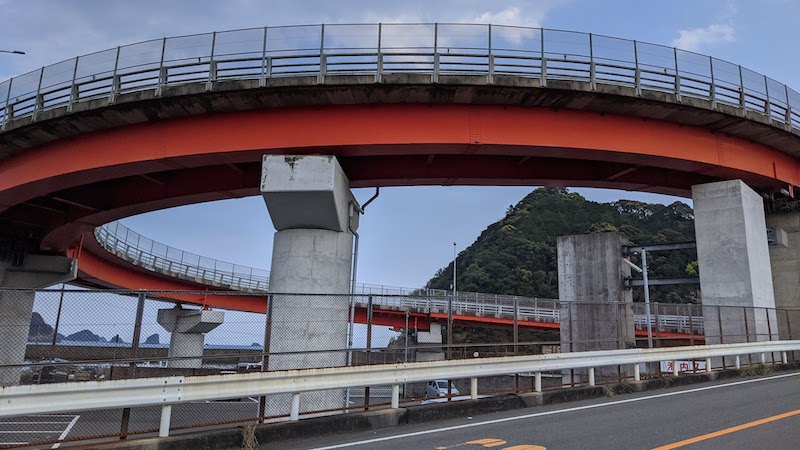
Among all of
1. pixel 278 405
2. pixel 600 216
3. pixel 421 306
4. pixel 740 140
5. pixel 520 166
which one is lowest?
pixel 278 405

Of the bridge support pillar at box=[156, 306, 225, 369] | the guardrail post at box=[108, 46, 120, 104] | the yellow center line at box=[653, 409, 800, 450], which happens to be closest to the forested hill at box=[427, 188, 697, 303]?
the bridge support pillar at box=[156, 306, 225, 369]

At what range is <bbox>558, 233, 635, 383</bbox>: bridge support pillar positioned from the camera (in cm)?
2803

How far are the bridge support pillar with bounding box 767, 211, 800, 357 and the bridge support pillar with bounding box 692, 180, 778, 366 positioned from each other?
9.71ft

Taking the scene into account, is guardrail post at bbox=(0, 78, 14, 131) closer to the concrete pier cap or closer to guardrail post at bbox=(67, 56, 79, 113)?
guardrail post at bbox=(67, 56, 79, 113)

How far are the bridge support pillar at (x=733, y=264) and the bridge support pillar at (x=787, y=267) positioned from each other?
296 centimetres

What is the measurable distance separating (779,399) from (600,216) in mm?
97315

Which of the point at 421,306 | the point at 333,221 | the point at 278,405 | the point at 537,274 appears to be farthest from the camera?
the point at 537,274

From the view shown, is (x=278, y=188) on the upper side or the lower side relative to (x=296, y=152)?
lower

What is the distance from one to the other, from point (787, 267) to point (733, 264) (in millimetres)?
5611

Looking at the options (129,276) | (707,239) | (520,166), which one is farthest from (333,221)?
(129,276)

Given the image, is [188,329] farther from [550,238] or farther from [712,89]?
[550,238]

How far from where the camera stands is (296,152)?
13773mm

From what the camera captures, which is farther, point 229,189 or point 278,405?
point 229,189

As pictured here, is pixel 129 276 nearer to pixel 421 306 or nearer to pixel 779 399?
pixel 421 306
